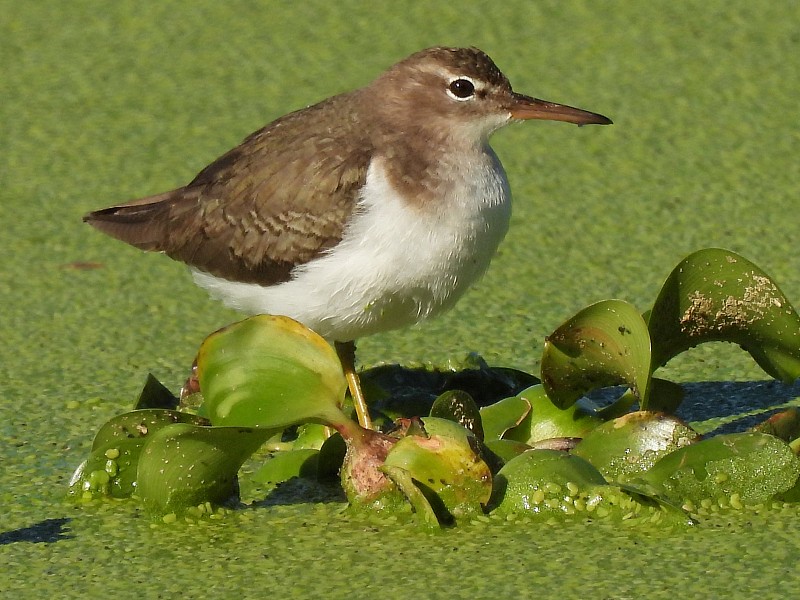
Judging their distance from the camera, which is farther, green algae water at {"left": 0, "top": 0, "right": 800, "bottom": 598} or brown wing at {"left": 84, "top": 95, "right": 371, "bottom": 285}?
brown wing at {"left": 84, "top": 95, "right": 371, "bottom": 285}

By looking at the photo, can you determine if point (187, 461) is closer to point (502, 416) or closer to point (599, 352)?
point (502, 416)

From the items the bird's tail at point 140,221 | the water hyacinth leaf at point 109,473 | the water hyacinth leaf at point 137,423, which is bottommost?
the water hyacinth leaf at point 109,473

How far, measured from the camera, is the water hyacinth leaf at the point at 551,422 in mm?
4008

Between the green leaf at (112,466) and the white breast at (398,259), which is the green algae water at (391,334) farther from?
the white breast at (398,259)

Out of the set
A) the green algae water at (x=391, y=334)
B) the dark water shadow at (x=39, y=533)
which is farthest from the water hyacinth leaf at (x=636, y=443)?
the dark water shadow at (x=39, y=533)

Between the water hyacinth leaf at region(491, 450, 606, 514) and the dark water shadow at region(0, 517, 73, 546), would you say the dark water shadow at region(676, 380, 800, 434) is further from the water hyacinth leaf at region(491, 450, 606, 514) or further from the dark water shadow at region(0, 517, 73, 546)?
the dark water shadow at region(0, 517, 73, 546)

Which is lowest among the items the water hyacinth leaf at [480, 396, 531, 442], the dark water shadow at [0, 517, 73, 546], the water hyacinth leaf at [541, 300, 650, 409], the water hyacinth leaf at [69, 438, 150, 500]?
the dark water shadow at [0, 517, 73, 546]

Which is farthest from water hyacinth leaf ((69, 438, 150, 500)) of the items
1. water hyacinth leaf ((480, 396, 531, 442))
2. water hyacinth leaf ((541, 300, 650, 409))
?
water hyacinth leaf ((541, 300, 650, 409))

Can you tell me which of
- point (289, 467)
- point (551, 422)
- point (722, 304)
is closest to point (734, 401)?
point (722, 304)

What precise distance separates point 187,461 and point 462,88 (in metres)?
1.48

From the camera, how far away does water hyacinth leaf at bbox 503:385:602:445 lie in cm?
401

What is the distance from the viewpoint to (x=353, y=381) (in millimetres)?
4305

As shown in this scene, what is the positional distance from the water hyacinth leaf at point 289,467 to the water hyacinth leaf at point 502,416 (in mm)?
474

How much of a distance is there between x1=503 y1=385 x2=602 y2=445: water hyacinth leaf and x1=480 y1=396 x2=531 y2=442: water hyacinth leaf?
0.03 meters
